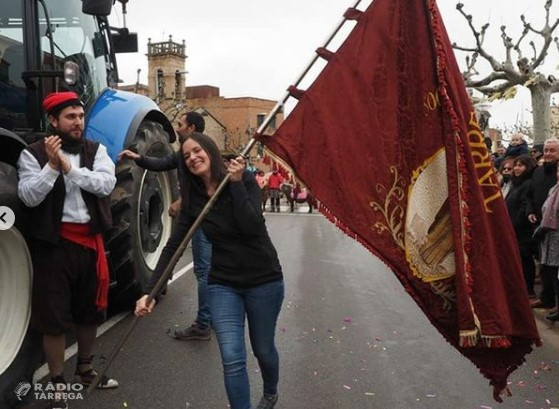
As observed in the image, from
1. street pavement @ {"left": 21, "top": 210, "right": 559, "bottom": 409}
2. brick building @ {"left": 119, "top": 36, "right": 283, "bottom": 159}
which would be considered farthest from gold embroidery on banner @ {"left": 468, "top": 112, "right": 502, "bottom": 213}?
brick building @ {"left": 119, "top": 36, "right": 283, "bottom": 159}

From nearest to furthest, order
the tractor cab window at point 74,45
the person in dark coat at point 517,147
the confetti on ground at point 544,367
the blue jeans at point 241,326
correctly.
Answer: the blue jeans at point 241,326, the tractor cab window at point 74,45, the confetti on ground at point 544,367, the person in dark coat at point 517,147

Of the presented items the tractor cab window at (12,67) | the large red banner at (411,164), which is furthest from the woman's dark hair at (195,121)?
the large red banner at (411,164)

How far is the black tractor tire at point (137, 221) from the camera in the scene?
5.20 m

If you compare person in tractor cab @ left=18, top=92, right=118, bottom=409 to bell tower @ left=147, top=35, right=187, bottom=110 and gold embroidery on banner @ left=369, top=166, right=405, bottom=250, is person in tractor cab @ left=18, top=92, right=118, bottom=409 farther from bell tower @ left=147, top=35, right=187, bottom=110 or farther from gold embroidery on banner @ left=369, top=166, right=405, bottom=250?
bell tower @ left=147, top=35, right=187, bottom=110

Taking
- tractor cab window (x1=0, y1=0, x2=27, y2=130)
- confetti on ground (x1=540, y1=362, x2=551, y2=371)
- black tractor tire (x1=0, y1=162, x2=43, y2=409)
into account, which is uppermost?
tractor cab window (x1=0, y1=0, x2=27, y2=130)

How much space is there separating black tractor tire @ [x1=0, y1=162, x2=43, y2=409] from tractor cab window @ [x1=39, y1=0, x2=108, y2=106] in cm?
143

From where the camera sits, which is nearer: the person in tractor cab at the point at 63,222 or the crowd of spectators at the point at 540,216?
the person in tractor cab at the point at 63,222

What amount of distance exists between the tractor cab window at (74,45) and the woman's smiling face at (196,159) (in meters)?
1.78

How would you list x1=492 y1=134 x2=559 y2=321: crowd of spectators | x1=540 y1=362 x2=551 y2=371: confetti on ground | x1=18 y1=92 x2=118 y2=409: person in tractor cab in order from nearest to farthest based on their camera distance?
x1=18 y1=92 x2=118 y2=409: person in tractor cab < x1=540 y1=362 x2=551 y2=371: confetti on ground < x1=492 y1=134 x2=559 y2=321: crowd of spectators

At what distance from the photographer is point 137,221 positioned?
18.1 ft

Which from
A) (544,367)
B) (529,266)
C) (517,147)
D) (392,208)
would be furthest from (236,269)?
(517,147)

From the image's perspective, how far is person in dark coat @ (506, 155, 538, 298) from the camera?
23.1ft

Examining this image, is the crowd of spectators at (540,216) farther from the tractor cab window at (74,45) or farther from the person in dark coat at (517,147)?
the tractor cab window at (74,45)

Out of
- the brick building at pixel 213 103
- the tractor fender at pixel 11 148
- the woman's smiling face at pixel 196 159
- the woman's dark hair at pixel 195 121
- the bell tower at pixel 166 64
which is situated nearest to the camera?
the woman's smiling face at pixel 196 159
